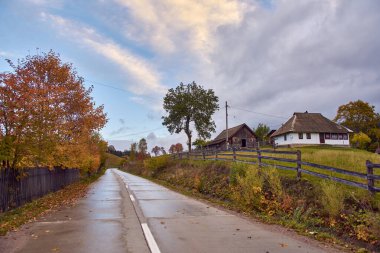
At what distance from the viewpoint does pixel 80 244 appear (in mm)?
7559

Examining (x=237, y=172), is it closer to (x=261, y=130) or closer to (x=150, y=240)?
(x=150, y=240)

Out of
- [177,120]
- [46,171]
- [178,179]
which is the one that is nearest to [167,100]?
[177,120]

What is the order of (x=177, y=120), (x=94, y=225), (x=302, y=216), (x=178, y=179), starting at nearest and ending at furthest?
(x=94, y=225) < (x=302, y=216) < (x=178, y=179) < (x=177, y=120)

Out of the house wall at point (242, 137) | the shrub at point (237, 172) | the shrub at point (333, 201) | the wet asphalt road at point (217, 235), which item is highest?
the house wall at point (242, 137)

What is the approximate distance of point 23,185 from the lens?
16.2m

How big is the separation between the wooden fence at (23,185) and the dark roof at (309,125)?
140 feet

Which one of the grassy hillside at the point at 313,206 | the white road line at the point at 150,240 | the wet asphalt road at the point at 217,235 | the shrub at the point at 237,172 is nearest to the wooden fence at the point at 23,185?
the wet asphalt road at the point at 217,235

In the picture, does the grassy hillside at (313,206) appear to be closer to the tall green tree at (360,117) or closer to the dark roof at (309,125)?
the dark roof at (309,125)

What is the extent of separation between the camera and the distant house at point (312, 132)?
58188 mm

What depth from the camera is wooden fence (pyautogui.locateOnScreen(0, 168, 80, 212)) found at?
13.6 meters

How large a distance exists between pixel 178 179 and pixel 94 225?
2126 centimetres

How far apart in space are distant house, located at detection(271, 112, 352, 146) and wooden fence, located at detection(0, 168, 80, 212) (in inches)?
1669

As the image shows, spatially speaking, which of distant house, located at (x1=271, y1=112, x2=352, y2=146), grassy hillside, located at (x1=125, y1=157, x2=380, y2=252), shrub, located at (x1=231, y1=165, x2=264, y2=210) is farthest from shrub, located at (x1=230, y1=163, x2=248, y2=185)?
distant house, located at (x1=271, y1=112, x2=352, y2=146)

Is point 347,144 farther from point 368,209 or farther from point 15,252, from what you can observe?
point 15,252
